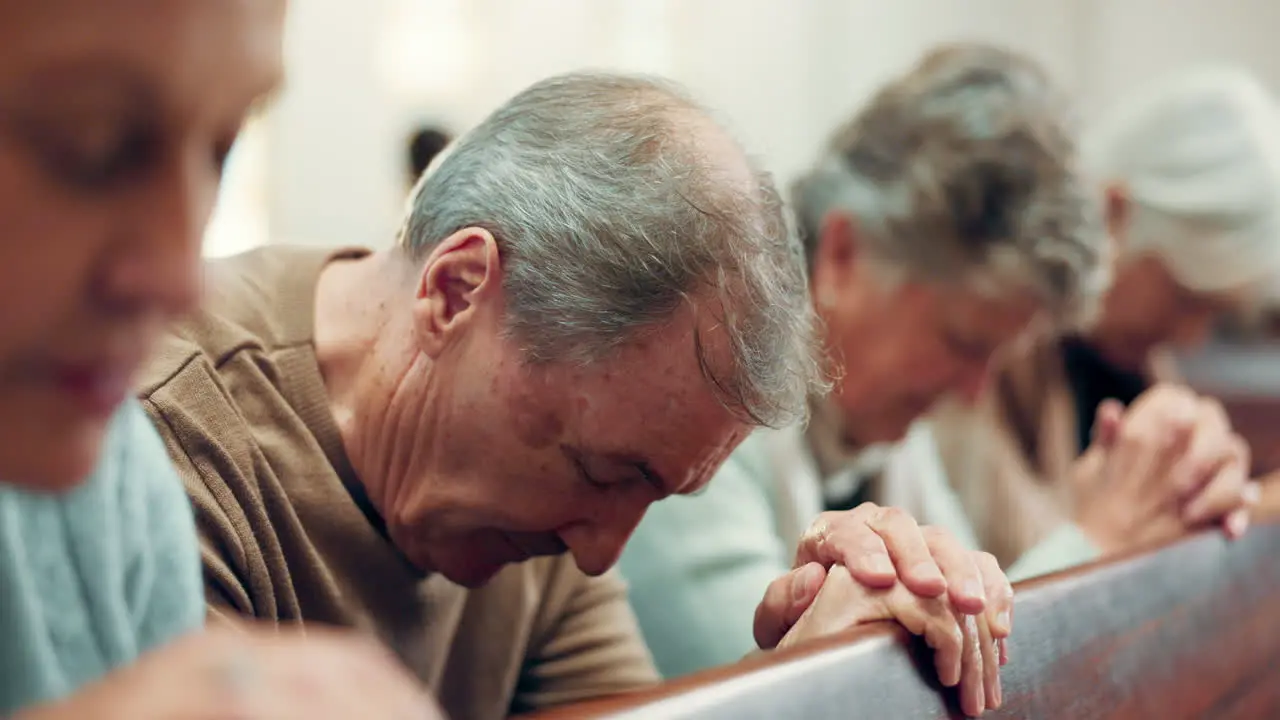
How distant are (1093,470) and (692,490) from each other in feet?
3.01

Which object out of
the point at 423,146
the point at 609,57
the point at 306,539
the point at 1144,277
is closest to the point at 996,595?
the point at 306,539

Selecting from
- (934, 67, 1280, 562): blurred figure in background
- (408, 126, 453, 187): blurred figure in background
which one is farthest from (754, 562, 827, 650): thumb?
(408, 126, 453, 187): blurred figure in background

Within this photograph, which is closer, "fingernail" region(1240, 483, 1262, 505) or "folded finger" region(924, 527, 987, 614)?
"folded finger" region(924, 527, 987, 614)

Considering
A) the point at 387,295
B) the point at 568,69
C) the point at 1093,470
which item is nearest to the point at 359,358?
the point at 387,295

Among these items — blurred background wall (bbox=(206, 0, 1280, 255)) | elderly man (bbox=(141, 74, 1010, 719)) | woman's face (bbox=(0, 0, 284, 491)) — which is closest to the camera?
woman's face (bbox=(0, 0, 284, 491))

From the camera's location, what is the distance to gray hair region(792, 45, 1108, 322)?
1.72 metres

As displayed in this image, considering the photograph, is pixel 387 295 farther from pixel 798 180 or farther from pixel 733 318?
pixel 798 180

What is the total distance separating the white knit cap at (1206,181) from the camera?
7.76 ft

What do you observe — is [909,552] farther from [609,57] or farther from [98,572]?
[609,57]

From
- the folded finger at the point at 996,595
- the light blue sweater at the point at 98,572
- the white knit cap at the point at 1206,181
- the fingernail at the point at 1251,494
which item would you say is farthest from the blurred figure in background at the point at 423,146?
the light blue sweater at the point at 98,572

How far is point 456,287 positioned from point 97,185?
0.59 metres

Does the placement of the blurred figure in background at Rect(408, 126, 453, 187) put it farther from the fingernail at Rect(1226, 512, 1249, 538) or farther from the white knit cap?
the fingernail at Rect(1226, 512, 1249, 538)

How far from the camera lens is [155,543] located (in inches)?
27.5

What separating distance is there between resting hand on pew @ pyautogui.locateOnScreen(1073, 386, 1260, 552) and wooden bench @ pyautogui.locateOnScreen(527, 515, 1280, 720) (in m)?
0.06
